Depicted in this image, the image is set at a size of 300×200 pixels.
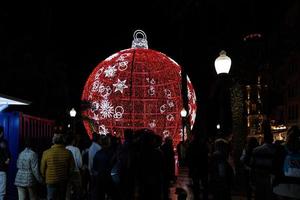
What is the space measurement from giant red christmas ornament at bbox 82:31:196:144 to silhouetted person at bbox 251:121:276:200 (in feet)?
23.5

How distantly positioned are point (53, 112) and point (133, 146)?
14853 mm

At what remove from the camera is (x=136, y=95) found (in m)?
16.3

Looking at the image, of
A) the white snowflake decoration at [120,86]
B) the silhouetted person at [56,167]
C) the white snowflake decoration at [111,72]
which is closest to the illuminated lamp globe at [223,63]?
the silhouetted person at [56,167]

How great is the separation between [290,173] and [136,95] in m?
9.97

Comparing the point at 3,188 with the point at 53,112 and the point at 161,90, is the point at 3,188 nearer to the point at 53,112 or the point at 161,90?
the point at 161,90

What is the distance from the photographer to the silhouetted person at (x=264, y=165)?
784 cm

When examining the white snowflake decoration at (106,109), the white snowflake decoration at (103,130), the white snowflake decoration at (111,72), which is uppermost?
the white snowflake decoration at (111,72)

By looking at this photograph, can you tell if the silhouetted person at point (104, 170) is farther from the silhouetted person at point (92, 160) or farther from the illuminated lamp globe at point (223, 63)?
the illuminated lamp globe at point (223, 63)

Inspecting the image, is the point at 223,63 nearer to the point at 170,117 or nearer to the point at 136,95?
the point at 170,117

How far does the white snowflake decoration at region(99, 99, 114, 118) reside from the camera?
53.3 feet

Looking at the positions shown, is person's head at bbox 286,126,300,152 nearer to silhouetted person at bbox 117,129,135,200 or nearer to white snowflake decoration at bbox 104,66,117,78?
silhouetted person at bbox 117,129,135,200

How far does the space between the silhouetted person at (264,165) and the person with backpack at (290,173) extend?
335 mm

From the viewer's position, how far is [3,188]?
32.5 ft

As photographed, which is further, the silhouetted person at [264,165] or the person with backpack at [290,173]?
the silhouetted person at [264,165]
